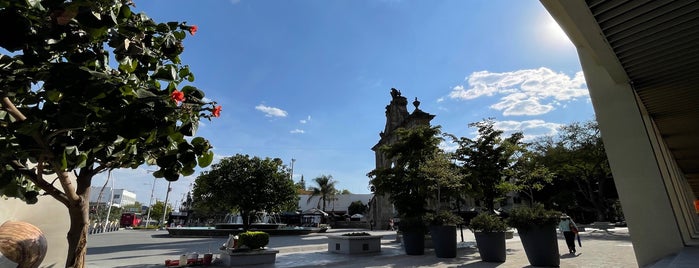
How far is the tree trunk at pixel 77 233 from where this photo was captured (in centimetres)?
275

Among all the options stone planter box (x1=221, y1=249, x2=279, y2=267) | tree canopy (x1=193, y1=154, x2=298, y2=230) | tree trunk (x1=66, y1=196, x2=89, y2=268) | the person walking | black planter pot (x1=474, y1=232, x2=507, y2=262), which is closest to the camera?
tree trunk (x1=66, y1=196, x2=89, y2=268)

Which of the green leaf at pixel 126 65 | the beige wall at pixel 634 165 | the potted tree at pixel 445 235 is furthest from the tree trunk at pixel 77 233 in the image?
the potted tree at pixel 445 235

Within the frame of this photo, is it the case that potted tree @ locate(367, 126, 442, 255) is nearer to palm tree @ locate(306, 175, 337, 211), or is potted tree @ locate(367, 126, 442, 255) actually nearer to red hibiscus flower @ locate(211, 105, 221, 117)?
red hibiscus flower @ locate(211, 105, 221, 117)

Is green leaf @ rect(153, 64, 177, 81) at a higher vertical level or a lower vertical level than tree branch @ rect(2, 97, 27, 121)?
higher

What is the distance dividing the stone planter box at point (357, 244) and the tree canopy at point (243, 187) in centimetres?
1392

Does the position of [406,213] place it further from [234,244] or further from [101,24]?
[101,24]

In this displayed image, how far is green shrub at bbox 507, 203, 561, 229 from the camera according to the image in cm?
929

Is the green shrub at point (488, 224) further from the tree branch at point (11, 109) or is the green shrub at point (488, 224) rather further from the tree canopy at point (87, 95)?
the tree branch at point (11, 109)

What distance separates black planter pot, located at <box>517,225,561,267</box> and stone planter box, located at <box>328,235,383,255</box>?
6.39 meters

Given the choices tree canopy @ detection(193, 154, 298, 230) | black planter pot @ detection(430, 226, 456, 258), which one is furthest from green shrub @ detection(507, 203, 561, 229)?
tree canopy @ detection(193, 154, 298, 230)

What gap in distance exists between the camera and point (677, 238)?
6949 millimetres

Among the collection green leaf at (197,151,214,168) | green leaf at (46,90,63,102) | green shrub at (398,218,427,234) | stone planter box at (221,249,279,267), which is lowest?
stone planter box at (221,249,279,267)

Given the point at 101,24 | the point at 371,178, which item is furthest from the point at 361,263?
the point at 101,24

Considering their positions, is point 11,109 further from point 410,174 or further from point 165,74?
point 410,174
